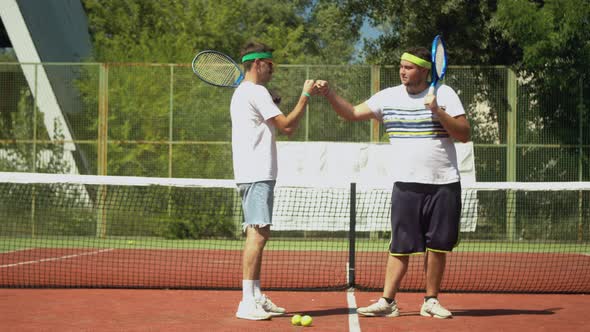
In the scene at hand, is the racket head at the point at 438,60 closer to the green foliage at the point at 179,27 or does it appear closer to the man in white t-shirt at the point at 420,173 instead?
the man in white t-shirt at the point at 420,173

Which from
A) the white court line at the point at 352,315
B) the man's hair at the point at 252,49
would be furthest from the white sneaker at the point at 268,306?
the man's hair at the point at 252,49

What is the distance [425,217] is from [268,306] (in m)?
1.26

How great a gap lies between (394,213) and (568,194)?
33.3 ft

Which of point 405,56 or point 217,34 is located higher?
point 217,34

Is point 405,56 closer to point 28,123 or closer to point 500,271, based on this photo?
point 500,271

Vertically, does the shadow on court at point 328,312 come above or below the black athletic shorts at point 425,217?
below

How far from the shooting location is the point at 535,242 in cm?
1553

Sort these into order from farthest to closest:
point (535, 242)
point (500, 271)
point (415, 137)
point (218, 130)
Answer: point (218, 130) → point (535, 242) → point (500, 271) → point (415, 137)

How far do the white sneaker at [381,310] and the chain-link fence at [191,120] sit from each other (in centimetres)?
962

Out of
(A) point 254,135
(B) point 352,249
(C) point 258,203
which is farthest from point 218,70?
(B) point 352,249

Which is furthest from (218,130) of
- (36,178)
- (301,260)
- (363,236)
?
(36,178)

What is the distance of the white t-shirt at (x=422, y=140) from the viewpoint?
20.9 ft

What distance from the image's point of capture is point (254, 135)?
6.40 meters

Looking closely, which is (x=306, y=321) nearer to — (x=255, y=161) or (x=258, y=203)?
(x=258, y=203)
